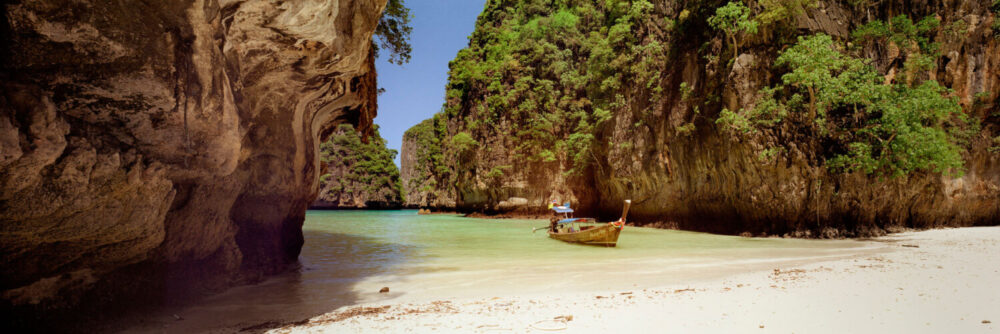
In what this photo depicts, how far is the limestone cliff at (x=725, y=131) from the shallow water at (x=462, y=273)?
8.56 feet

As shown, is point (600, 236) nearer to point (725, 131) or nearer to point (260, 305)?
point (725, 131)

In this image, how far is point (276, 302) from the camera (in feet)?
16.3

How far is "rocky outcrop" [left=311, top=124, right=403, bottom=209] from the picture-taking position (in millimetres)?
66688

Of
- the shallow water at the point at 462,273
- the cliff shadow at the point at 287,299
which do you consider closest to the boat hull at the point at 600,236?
the shallow water at the point at 462,273

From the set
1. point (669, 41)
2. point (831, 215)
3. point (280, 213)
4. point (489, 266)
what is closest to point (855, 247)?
point (831, 215)

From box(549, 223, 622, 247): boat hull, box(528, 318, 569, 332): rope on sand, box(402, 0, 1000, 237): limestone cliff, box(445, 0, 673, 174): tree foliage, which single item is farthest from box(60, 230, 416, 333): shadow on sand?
box(445, 0, 673, 174): tree foliage

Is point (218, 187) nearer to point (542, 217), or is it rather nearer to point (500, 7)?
point (542, 217)

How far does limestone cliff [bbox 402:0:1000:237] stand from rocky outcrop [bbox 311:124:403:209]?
47274mm

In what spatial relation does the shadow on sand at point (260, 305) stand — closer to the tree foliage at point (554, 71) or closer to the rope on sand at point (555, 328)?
the rope on sand at point (555, 328)

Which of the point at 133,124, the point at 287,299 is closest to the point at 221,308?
the point at 287,299

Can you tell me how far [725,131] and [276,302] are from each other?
14060 millimetres

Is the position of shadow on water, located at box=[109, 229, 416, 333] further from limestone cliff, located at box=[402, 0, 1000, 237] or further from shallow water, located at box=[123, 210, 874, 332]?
limestone cliff, located at box=[402, 0, 1000, 237]

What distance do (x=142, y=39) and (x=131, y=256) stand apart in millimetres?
2248

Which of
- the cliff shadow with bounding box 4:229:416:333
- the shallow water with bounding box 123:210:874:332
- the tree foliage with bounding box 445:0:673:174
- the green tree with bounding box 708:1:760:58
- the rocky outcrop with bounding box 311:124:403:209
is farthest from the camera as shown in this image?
the rocky outcrop with bounding box 311:124:403:209
